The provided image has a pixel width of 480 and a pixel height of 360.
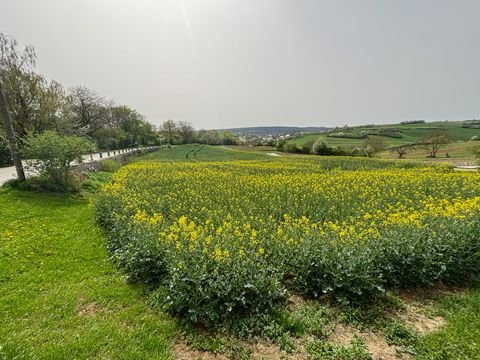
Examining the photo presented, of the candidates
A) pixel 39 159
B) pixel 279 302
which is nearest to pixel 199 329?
pixel 279 302

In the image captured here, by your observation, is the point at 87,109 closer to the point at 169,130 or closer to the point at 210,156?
the point at 210,156

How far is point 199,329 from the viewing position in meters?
3.84

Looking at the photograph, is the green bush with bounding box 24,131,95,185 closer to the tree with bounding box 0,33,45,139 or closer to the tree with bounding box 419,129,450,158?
the tree with bounding box 0,33,45,139

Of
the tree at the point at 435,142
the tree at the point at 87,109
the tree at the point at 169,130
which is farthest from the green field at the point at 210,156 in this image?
the tree at the point at 169,130

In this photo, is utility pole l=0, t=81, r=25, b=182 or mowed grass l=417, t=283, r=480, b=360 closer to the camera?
mowed grass l=417, t=283, r=480, b=360

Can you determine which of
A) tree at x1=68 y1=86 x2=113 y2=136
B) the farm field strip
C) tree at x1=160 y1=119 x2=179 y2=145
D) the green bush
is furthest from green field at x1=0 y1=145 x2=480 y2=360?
tree at x1=160 y1=119 x2=179 y2=145

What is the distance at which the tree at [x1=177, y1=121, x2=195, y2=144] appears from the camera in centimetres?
10351

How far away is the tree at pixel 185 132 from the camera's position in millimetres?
103506

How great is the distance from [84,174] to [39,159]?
3.77 meters

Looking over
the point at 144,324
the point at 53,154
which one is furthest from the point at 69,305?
the point at 53,154

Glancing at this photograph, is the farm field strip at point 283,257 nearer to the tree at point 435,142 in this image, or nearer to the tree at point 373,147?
the tree at point 373,147

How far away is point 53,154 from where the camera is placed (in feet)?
40.6

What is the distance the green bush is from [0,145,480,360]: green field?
8162 millimetres

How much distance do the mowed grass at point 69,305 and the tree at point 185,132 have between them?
97581mm
